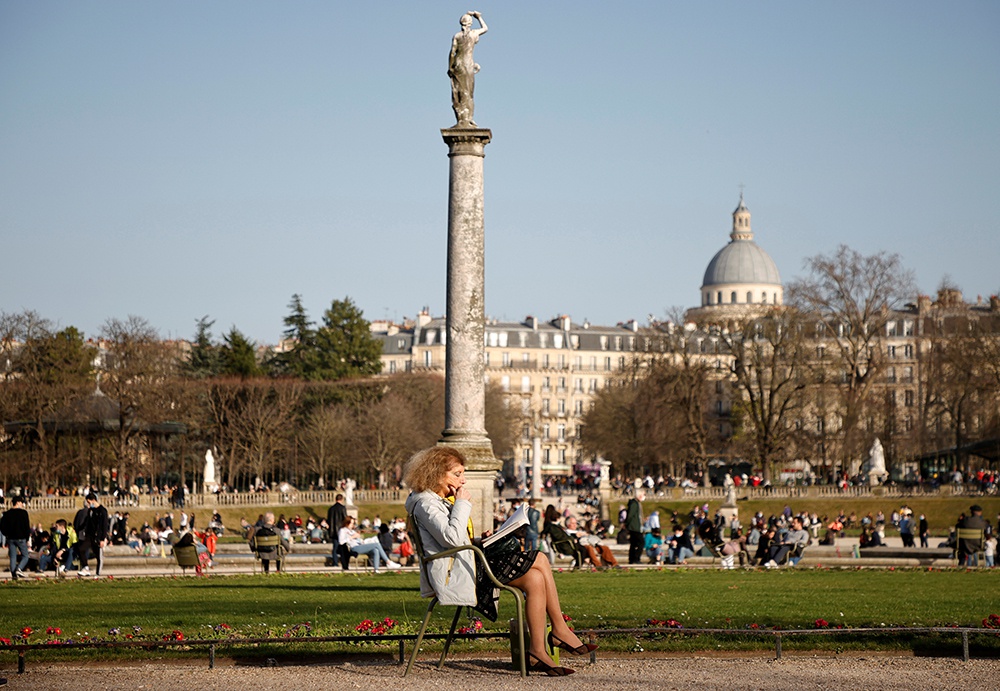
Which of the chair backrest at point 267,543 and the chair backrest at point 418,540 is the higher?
the chair backrest at point 418,540

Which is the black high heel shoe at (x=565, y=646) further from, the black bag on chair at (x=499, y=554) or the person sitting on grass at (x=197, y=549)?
the person sitting on grass at (x=197, y=549)

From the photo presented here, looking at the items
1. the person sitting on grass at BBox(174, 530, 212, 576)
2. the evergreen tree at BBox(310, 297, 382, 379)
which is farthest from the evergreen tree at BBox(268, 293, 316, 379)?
the person sitting on grass at BBox(174, 530, 212, 576)

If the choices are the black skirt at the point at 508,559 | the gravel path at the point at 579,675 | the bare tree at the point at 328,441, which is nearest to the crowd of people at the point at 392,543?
the gravel path at the point at 579,675

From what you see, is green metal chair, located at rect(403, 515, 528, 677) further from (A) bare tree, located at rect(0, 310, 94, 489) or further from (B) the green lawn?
(A) bare tree, located at rect(0, 310, 94, 489)

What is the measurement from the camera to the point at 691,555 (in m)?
31.4

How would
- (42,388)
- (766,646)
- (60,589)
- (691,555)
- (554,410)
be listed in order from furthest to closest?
(554,410)
(42,388)
(691,555)
(60,589)
(766,646)

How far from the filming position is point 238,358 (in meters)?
85.5

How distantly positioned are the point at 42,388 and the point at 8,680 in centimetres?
5495

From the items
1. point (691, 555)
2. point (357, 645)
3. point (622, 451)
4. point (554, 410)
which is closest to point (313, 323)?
point (622, 451)

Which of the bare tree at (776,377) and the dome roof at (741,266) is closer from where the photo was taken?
the bare tree at (776,377)

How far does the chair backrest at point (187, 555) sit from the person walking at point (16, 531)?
2.70m

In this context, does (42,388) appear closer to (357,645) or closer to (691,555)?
(691,555)

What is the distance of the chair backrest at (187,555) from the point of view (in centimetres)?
2553

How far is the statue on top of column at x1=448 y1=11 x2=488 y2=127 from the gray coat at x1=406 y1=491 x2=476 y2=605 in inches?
479
